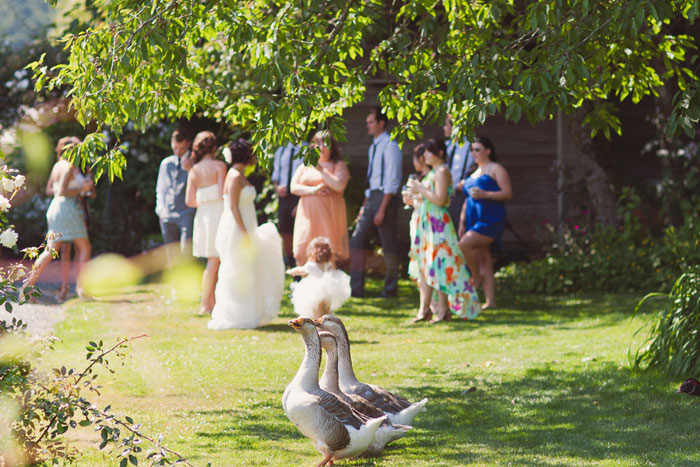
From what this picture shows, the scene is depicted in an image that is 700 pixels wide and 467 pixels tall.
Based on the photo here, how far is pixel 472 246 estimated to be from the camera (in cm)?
1091

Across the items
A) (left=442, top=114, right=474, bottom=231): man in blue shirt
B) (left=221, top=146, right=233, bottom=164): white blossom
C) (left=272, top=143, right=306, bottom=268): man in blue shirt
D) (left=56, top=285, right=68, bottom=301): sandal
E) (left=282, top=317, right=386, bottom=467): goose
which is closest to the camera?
(left=282, top=317, right=386, bottom=467): goose

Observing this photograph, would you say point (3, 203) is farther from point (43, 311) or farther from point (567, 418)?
point (43, 311)

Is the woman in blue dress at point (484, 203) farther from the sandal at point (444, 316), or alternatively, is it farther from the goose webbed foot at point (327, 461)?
the goose webbed foot at point (327, 461)

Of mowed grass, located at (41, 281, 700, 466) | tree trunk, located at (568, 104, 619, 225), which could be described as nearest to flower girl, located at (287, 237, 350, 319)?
mowed grass, located at (41, 281, 700, 466)

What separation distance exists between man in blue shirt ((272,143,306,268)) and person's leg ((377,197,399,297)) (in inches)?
65.2

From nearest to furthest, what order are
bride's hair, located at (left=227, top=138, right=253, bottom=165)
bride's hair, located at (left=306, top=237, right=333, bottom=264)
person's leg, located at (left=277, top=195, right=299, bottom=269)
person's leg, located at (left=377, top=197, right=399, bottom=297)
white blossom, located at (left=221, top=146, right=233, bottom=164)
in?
1. white blossom, located at (left=221, top=146, right=233, bottom=164)
2. bride's hair, located at (left=306, top=237, right=333, bottom=264)
3. bride's hair, located at (left=227, top=138, right=253, bottom=165)
4. person's leg, located at (left=377, top=197, right=399, bottom=297)
5. person's leg, located at (left=277, top=195, right=299, bottom=269)

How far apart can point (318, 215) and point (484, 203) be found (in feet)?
6.36

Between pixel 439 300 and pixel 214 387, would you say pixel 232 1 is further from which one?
pixel 439 300

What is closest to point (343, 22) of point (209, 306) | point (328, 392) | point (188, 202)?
point (328, 392)

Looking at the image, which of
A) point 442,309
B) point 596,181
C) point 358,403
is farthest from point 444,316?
point 358,403

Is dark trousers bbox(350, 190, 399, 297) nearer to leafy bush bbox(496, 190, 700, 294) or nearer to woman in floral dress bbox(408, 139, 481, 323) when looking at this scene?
woman in floral dress bbox(408, 139, 481, 323)

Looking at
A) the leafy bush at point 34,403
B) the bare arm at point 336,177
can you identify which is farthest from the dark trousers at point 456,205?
the leafy bush at point 34,403

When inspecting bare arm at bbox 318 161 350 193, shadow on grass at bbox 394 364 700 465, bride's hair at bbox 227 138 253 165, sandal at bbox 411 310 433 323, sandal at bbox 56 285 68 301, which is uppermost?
bride's hair at bbox 227 138 253 165

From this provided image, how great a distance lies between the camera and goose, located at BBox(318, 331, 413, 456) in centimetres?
514
